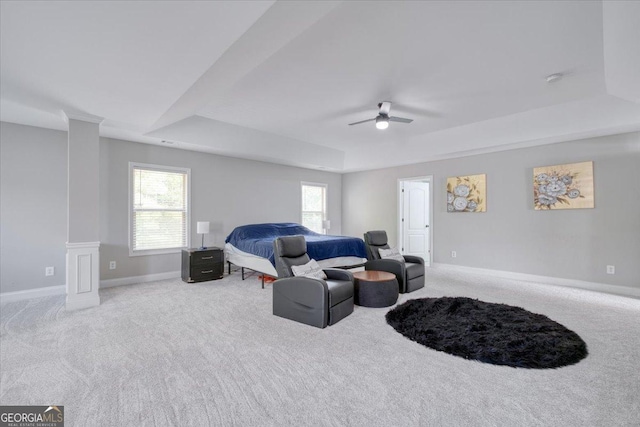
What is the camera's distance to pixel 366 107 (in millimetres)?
4309

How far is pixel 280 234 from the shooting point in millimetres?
6039

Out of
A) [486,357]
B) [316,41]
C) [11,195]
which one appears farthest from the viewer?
[11,195]

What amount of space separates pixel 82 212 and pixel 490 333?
5.06 metres

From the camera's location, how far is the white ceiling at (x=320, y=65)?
1.99m

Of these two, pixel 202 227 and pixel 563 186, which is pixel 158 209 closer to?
pixel 202 227

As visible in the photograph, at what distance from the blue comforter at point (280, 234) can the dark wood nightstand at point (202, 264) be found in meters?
0.46

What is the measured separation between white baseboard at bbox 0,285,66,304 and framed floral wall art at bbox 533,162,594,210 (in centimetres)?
804

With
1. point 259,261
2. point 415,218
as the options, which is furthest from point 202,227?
point 415,218

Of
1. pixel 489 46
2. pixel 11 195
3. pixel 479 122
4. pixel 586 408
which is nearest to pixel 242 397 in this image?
pixel 586 408

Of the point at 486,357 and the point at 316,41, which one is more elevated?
the point at 316,41

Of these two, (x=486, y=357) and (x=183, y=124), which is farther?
(x=183, y=124)

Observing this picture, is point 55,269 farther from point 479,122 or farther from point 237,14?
point 479,122

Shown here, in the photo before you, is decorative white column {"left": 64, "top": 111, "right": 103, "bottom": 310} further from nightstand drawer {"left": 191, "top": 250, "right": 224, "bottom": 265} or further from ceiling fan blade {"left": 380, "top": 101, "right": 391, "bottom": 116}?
ceiling fan blade {"left": 380, "top": 101, "right": 391, "bottom": 116}

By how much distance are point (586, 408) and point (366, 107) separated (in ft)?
12.8
